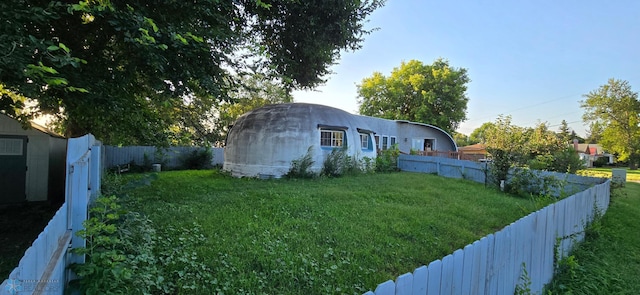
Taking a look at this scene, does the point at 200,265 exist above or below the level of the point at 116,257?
below

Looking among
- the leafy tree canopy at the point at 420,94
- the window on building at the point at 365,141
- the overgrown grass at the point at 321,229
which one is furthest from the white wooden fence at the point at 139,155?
the leafy tree canopy at the point at 420,94

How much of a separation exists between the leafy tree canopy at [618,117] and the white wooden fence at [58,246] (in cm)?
5133

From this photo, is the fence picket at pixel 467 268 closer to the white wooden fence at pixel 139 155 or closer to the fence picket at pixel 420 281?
the fence picket at pixel 420 281

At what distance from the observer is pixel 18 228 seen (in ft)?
20.1

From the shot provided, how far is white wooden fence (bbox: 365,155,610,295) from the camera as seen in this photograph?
2070 millimetres

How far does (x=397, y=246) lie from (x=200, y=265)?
2886mm

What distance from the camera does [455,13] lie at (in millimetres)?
10422

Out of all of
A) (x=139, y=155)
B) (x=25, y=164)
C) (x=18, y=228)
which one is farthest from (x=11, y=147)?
(x=139, y=155)

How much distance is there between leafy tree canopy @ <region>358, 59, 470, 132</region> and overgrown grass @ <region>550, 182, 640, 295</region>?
2663cm

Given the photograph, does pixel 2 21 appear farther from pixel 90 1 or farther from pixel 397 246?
pixel 397 246

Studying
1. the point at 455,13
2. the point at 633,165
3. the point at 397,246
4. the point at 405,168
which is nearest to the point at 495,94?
the point at 405,168

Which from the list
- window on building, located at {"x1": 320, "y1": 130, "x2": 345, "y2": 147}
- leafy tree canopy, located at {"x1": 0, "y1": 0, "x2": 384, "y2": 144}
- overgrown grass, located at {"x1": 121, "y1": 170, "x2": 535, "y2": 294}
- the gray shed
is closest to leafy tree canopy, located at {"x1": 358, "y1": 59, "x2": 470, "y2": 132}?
window on building, located at {"x1": 320, "y1": 130, "x2": 345, "y2": 147}

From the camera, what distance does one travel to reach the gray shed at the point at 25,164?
8.09m

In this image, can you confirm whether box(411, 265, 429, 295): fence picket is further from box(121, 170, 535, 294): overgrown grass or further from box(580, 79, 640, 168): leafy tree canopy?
box(580, 79, 640, 168): leafy tree canopy
